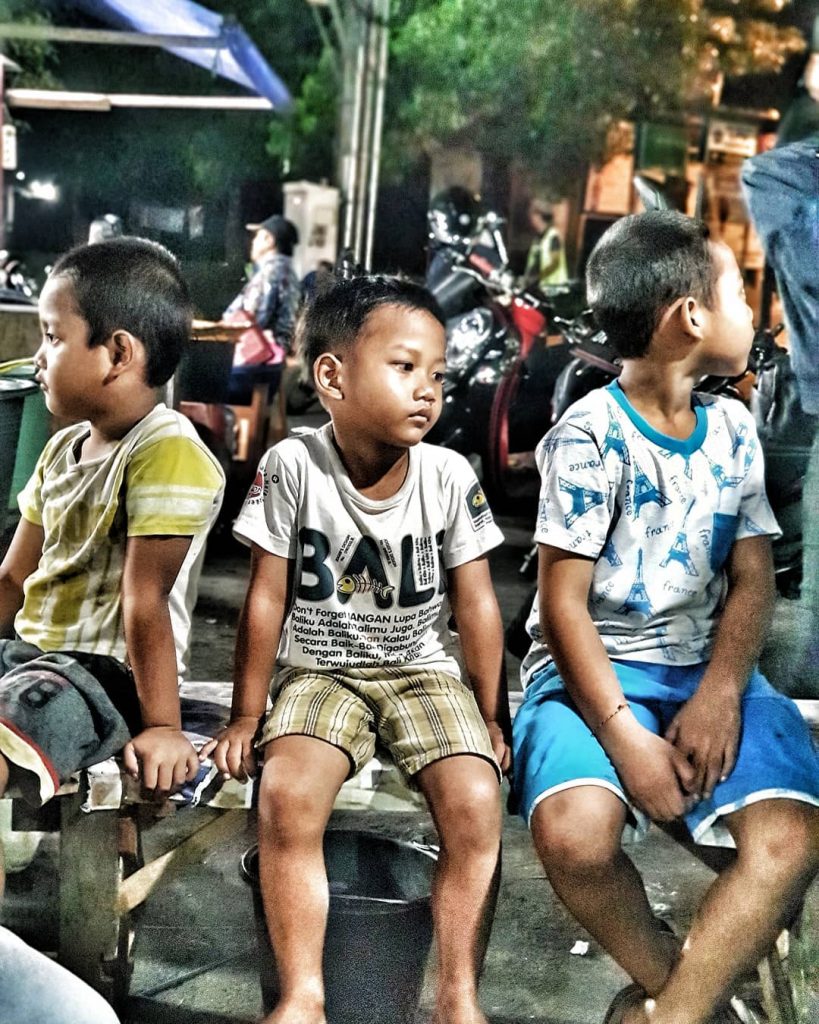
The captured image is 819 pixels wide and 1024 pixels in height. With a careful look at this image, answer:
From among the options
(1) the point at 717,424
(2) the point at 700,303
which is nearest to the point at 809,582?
(1) the point at 717,424

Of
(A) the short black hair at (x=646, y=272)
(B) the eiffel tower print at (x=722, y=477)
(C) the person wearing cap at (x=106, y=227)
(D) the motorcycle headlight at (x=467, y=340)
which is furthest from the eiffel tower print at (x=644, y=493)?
(D) the motorcycle headlight at (x=467, y=340)

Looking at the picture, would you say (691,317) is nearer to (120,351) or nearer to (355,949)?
(120,351)

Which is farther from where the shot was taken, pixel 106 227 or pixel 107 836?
pixel 106 227

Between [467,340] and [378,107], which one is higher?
[378,107]

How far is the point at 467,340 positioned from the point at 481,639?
4.27 meters

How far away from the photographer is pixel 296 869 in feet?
6.28

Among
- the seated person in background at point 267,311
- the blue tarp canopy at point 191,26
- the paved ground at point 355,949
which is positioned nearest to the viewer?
the paved ground at point 355,949

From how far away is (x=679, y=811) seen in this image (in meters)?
2.00

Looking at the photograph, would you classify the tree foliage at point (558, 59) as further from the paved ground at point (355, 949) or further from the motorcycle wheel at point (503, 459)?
the paved ground at point (355, 949)

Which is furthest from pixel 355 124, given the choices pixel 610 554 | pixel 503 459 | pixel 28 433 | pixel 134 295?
pixel 610 554

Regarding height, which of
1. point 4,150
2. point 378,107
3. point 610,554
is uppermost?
point 378,107

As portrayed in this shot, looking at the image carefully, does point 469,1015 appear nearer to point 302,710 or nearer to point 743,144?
point 302,710

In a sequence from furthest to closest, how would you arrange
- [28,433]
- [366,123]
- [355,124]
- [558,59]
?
1. [558,59]
2. [355,124]
3. [366,123]
4. [28,433]

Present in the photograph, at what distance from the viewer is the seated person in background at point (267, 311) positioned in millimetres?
5500
